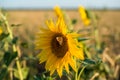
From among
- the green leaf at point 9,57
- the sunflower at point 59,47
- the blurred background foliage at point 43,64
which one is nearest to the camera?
the sunflower at point 59,47

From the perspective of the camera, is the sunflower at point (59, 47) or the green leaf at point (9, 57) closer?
the sunflower at point (59, 47)

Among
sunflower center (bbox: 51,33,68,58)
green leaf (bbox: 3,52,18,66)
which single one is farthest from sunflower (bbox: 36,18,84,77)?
green leaf (bbox: 3,52,18,66)

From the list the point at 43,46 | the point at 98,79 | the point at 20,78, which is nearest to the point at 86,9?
the point at 98,79

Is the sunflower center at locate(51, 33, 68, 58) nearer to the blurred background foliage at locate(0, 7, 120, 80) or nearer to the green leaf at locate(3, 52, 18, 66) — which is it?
the blurred background foliage at locate(0, 7, 120, 80)

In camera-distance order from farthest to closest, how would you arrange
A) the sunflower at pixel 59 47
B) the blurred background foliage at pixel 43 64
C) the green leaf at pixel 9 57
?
the green leaf at pixel 9 57 → the blurred background foliage at pixel 43 64 → the sunflower at pixel 59 47

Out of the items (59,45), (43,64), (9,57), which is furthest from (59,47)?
(43,64)

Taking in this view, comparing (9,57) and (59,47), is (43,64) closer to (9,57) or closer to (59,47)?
(9,57)

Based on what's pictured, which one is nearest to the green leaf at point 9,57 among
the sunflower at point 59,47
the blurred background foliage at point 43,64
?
the blurred background foliage at point 43,64

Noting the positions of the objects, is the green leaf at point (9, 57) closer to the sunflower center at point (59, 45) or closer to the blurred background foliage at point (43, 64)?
the blurred background foliage at point (43, 64)
